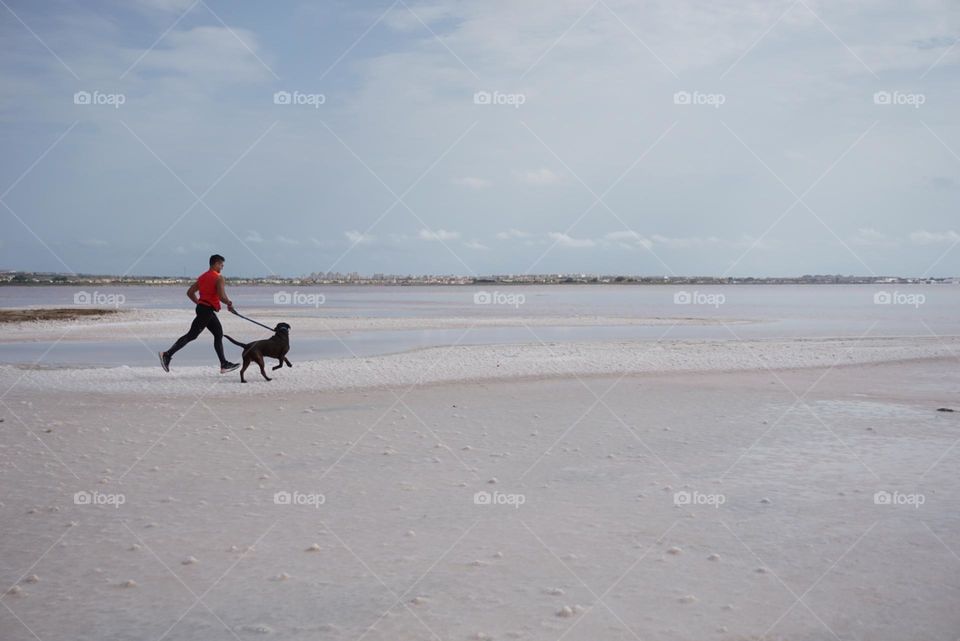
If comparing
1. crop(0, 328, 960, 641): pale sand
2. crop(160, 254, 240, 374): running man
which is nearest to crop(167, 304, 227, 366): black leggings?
crop(160, 254, 240, 374): running man

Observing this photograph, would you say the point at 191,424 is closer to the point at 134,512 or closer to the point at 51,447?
the point at 51,447

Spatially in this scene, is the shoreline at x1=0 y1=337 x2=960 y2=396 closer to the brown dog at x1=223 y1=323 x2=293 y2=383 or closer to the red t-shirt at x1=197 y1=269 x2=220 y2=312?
the brown dog at x1=223 y1=323 x2=293 y2=383

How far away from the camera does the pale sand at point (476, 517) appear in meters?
4.97

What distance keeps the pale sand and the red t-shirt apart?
1947 millimetres

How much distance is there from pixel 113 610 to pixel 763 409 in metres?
10.2

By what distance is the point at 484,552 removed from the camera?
6.03 metres

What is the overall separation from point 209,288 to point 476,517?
9.95 meters

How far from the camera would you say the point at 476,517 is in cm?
686

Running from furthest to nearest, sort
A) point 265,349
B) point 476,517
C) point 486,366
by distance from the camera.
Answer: point 486,366, point 265,349, point 476,517

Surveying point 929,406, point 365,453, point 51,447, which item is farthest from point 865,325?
point 51,447

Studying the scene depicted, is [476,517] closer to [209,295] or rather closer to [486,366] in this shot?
[209,295]

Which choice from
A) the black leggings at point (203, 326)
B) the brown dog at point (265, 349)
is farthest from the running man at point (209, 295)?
the brown dog at point (265, 349)

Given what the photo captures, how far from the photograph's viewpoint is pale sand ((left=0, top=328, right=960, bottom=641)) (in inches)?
196

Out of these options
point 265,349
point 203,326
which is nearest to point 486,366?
point 265,349
